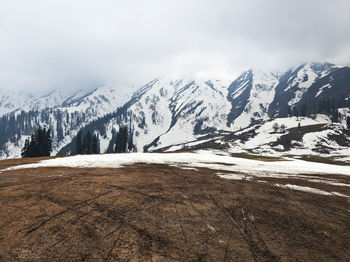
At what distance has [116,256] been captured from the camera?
678cm

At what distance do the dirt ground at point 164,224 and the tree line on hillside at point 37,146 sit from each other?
3347 inches

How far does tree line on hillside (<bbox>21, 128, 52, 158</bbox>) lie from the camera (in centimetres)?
8756

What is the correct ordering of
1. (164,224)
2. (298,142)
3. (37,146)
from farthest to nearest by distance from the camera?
(298,142)
(37,146)
(164,224)

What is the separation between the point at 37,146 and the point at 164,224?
9686cm

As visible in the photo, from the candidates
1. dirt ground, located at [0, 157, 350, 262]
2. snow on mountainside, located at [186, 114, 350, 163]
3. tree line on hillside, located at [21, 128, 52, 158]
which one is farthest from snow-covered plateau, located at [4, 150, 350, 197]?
snow on mountainside, located at [186, 114, 350, 163]

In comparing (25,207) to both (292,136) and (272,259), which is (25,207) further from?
(292,136)

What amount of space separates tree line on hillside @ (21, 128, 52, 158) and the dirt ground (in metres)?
85.0

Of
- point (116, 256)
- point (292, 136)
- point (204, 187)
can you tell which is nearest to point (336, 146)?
point (292, 136)

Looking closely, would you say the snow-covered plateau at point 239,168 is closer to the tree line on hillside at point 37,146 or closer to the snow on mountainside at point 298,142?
the tree line on hillside at point 37,146

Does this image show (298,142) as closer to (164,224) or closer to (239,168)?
(239,168)

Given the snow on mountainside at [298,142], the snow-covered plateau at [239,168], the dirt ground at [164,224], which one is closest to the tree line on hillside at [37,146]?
the snow-covered plateau at [239,168]

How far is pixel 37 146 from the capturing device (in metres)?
90.3

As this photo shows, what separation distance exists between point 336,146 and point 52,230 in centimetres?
18065

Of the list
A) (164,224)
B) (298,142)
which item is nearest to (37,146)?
(164,224)
